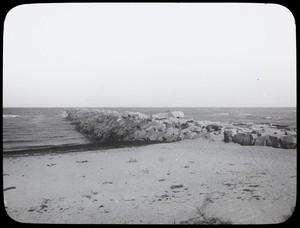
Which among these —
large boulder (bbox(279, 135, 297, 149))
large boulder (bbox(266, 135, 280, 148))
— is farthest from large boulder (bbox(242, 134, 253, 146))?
large boulder (bbox(279, 135, 297, 149))

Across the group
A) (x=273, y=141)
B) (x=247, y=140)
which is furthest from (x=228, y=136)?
(x=273, y=141)

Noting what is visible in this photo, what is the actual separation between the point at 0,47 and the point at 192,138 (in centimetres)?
482

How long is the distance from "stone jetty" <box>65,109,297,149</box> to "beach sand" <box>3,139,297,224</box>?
31 centimetres

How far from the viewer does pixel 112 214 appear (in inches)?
123

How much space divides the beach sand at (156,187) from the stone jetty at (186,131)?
0.31 m

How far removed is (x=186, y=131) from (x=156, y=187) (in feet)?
11.5

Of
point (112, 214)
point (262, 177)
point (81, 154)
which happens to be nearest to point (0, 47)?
point (112, 214)

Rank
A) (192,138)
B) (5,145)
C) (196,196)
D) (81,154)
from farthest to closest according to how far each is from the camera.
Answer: (5,145)
(192,138)
(81,154)
(196,196)

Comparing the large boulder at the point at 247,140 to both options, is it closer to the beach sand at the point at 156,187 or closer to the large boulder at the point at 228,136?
the beach sand at the point at 156,187

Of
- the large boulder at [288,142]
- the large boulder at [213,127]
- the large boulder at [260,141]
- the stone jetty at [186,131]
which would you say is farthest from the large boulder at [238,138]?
the large boulder at [213,127]

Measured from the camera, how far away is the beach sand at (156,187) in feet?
10.2

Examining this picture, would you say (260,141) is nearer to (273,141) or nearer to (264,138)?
(264,138)

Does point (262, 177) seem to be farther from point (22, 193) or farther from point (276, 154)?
point (22, 193)

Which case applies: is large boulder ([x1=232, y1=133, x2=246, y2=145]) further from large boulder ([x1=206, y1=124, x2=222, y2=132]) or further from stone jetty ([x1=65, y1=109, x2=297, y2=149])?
large boulder ([x1=206, y1=124, x2=222, y2=132])
